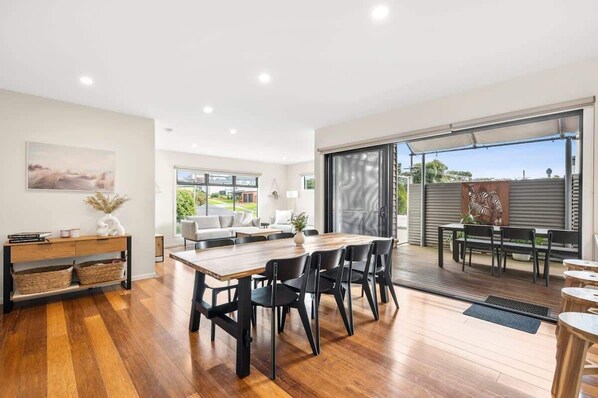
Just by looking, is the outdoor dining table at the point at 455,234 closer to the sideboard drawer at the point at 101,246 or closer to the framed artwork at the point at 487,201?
the framed artwork at the point at 487,201

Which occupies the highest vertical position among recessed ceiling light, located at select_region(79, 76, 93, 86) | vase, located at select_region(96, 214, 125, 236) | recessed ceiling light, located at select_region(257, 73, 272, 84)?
recessed ceiling light, located at select_region(257, 73, 272, 84)

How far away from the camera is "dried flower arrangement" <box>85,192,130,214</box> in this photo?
3830 mm

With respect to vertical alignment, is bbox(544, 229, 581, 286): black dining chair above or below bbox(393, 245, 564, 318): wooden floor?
above

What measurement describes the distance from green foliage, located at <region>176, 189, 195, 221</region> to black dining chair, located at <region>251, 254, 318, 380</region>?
6.08 meters

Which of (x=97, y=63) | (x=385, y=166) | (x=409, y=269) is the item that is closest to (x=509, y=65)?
(x=385, y=166)

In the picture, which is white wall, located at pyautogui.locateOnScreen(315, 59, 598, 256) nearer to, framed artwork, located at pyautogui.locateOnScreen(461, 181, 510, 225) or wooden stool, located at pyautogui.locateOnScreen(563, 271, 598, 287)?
wooden stool, located at pyautogui.locateOnScreen(563, 271, 598, 287)

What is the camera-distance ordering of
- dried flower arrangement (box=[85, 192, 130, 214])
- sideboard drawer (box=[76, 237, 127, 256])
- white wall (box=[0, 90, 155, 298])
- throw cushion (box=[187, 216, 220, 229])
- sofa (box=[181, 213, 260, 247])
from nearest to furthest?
1. white wall (box=[0, 90, 155, 298])
2. sideboard drawer (box=[76, 237, 127, 256])
3. dried flower arrangement (box=[85, 192, 130, 214])
4. sofa (box=[181, 213, 260, 247])
5. throw cushion (box=[187, 216, 220, 229])

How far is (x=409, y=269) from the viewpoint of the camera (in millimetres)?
4812

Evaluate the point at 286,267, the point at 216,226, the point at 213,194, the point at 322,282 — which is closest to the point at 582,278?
the point at 322,282

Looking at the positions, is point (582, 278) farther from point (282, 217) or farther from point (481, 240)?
point (282, 217)

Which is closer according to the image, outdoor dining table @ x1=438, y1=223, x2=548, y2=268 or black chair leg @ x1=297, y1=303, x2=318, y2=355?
black chair leg @ x1=297, y1=303, x2=318, y2=355

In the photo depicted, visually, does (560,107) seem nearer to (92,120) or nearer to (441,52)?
(441,52)

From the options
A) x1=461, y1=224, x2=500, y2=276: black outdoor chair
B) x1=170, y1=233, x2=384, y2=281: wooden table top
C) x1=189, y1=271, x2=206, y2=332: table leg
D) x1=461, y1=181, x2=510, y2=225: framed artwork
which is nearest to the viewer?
x1=170, y1=233, x2=384, y2=281: wooden table top

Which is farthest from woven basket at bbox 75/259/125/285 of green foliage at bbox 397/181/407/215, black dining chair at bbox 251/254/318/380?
green foliage at bbox 397/181/407/215
